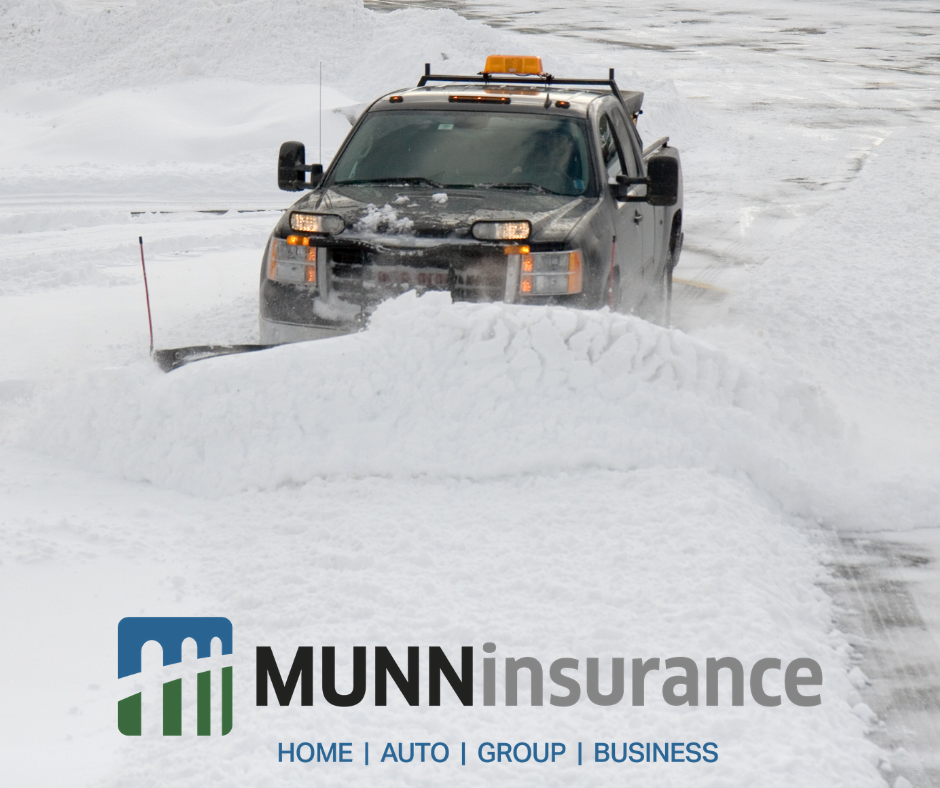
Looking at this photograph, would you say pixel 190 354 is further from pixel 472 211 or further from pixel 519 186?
pixel 519 186

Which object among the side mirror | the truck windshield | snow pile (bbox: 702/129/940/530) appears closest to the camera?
snow pile (bbox: 702/129/940/530)

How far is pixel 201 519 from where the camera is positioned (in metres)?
4.77

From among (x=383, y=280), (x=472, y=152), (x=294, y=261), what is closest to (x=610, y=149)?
(x=472, y=152)

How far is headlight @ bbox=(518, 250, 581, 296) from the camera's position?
555 cm

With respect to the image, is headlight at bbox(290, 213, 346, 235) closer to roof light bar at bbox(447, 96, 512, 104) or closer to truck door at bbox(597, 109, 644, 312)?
roof light bar at bbox(447, 96, 512, 104)

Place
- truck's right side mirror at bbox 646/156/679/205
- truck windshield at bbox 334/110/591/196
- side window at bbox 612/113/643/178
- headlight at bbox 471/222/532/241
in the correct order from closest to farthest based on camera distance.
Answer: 1. headlight at bbox 471/222/532/241
2. truck's right side mirror at bbox 646/156/679/205
3. truck windshield at bbox 334/110/591/196
4. side window at bbox 612/113/643/178

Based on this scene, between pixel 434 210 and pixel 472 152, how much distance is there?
759 mm

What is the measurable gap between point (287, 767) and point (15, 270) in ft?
23.5

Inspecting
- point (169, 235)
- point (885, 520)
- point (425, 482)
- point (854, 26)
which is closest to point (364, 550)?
point (425, 482)

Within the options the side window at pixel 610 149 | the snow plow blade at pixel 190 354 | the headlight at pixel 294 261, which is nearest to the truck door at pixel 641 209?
the side window at pixel 610 149

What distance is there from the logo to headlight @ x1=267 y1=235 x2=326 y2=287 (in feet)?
7.44

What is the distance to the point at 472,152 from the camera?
6367mm

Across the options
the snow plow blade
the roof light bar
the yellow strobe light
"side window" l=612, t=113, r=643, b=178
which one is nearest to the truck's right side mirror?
"side window" l=612, t=113, r=643, b=178

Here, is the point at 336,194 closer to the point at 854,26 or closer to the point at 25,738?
the point at 25,738
